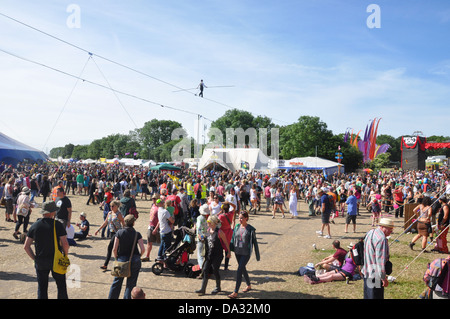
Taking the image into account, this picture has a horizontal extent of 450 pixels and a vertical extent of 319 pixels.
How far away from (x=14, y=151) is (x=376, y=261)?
37.9m

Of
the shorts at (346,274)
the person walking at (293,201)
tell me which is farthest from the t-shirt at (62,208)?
the person walking at (293,201)

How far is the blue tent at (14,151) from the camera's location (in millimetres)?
31873

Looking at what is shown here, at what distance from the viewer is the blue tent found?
31873 mm

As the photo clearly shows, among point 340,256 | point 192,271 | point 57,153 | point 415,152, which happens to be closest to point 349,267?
point 340,256

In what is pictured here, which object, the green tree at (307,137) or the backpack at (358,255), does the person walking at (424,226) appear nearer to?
the backpack at (358,255)

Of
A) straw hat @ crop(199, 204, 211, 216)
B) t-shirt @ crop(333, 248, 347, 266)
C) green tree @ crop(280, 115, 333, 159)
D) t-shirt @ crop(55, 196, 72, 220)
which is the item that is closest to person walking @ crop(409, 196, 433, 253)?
t-shirt @ crop(333, 248, 347, 266)

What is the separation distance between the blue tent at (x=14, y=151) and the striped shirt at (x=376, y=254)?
36644 mm

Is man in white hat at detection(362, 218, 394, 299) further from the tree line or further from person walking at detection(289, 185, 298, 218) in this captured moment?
the tree line

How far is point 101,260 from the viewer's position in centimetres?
775

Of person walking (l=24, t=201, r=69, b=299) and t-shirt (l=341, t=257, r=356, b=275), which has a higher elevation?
person walking (l=24, t=201, r=69, b=299)

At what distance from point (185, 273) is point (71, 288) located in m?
2.32

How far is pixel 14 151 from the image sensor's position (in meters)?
32.9

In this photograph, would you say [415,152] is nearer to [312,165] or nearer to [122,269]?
[312,165]
